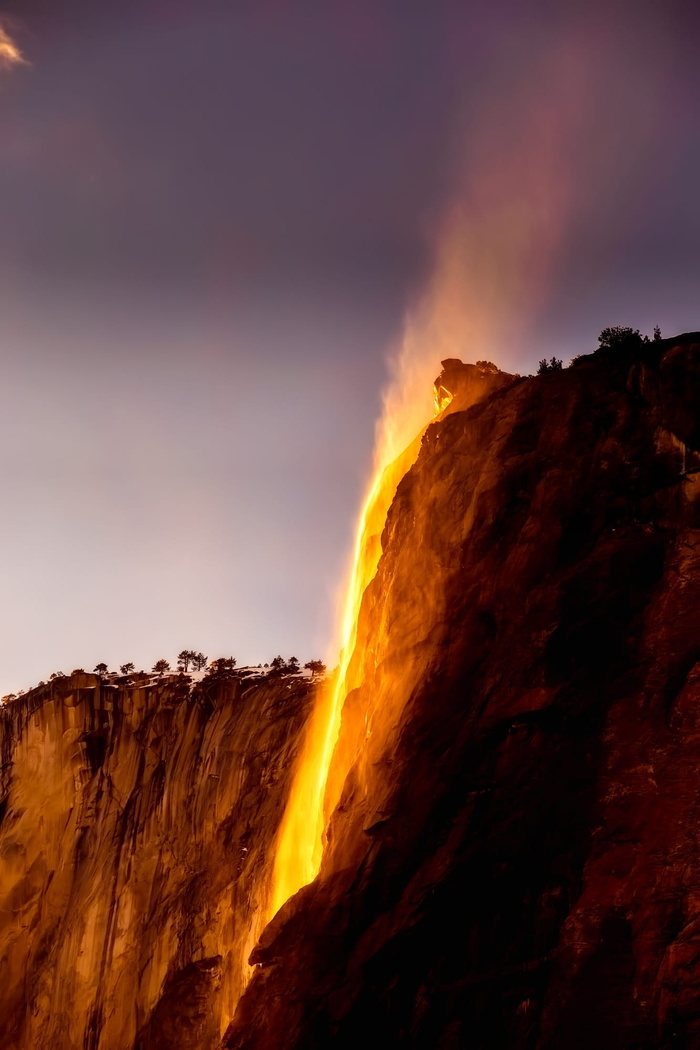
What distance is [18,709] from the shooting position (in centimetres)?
4091

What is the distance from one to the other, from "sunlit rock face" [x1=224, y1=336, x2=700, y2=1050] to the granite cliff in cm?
4

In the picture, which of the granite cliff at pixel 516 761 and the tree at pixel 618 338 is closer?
the granite cliff at pixel 516 761

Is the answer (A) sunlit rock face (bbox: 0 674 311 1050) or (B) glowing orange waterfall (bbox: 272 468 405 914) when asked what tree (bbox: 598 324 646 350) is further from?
(A) sunlit rock face (bbox: 0 674 311 1050)

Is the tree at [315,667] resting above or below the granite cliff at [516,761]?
above

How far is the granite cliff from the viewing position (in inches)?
523

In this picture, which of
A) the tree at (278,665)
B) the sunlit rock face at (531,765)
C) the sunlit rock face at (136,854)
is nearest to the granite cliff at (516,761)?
the sunlit rock face at (531,765)

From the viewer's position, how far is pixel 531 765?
15.4 metres

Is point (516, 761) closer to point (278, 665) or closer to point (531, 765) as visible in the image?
point (531, 765)

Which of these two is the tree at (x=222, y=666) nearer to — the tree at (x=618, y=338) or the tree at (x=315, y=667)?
the tree at (x=315, y=667)

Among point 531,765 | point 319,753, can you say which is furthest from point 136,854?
point 531,765

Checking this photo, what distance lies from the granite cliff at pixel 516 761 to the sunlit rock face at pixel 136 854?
58cm

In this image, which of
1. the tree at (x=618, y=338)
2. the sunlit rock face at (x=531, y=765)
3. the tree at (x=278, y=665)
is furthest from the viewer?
the tree at (x=278, y=665)

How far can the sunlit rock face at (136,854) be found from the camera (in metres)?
28.7

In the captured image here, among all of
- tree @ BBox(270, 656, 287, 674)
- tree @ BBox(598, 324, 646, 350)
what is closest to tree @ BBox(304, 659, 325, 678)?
tree @ BBox(270, 656, 287, 674)
